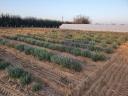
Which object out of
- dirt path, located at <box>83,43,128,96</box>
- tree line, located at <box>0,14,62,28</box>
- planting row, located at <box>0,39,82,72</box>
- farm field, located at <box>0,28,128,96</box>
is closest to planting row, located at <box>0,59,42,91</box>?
farm field, located at <box>0,28,128,96</box>

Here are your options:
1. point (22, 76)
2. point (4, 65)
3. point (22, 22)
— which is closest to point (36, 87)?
point (22, 76)

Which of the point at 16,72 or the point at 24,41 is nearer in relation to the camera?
the point at 16,72

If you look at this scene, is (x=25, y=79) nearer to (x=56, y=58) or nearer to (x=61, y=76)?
(x=61, y=76)

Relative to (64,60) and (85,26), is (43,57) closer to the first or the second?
(64,60)

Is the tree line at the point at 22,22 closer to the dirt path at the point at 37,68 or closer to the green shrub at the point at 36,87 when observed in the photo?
the dirt path at the point at 37,68

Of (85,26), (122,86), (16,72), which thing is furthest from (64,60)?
(85,26)

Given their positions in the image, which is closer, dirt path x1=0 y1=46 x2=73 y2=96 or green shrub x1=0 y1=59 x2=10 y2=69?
dirt path x1=0 y1=46 x2=73 y2=96

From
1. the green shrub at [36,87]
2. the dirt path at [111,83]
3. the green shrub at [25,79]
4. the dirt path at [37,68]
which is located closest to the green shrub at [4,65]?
the dirt path at [37,68]

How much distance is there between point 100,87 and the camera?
7.30 meters

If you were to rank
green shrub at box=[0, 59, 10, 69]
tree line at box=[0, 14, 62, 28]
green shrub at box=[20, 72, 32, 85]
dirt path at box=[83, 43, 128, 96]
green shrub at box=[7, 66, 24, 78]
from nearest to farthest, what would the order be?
dirt path at box=[83, 43, 128, 96], green shrub at box=[20, 72, 32, 85], green shrub at box=[7, 66, 24, 78], green shrub at box=[0, 59, 10, 69], tree line at box=[0, 14, 62, 28]

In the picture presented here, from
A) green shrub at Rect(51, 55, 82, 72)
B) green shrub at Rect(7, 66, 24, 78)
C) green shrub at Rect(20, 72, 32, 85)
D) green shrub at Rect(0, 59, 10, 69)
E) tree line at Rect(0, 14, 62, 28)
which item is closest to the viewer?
green shrub at Rect(20, 72, 32, 85)

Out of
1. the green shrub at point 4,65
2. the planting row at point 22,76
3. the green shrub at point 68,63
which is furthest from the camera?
the green shrub at point 4,65

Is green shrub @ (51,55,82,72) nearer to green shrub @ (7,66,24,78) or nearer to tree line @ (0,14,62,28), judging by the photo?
green shrub @ (7,66,24,78)

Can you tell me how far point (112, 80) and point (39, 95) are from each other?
2.78 metres
